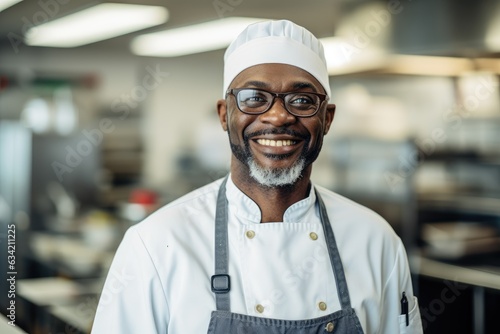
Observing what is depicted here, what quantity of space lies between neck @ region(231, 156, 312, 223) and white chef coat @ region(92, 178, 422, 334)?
0.05 ft

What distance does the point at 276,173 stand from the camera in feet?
4.54

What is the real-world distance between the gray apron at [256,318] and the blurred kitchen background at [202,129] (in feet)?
4.32

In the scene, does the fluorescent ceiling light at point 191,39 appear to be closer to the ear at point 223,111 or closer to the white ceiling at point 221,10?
the white ceiling at point 221,10

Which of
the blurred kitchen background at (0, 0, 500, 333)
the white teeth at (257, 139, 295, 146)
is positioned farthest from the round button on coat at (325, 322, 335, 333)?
the blurred kitchen background at (0, 0, 500, 333)

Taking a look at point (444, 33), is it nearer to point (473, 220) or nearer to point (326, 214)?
point (473, 220)

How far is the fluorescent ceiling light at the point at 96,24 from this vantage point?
4.25 metres

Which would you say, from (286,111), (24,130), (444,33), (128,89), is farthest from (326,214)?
(128,89)

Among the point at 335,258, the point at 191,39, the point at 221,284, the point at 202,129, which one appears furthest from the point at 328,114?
the point at 202,129

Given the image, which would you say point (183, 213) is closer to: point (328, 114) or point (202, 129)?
point (328, 114)

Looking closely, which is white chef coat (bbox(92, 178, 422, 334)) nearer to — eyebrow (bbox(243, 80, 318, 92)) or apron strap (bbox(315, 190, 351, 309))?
apron strap (bbox(315, 190, 351, 309))

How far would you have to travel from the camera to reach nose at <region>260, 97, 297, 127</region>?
135 cm

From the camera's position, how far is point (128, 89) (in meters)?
6.28

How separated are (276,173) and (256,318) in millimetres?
284

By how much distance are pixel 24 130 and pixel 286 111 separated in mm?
4126
